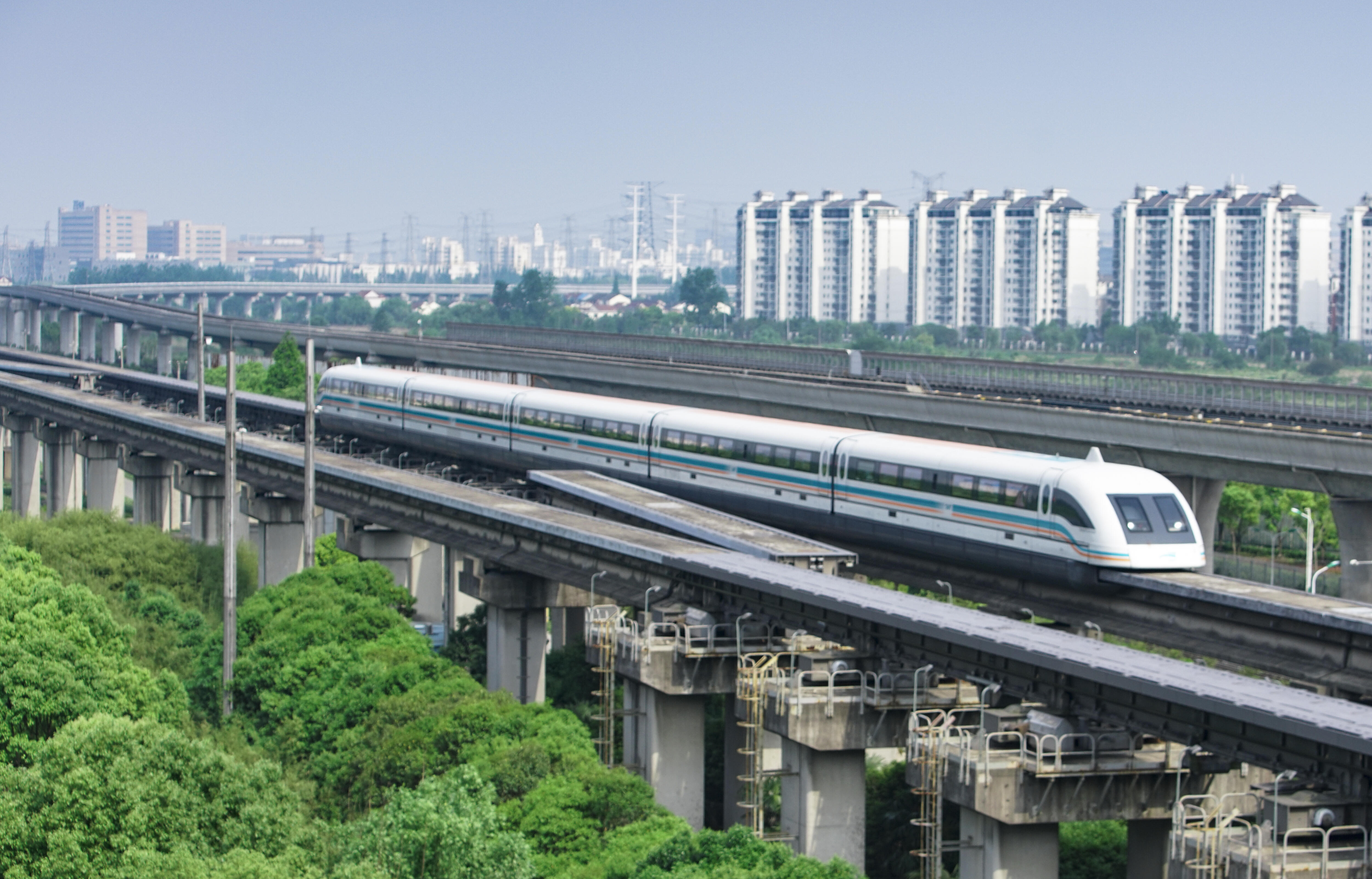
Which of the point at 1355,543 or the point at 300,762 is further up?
the point at 1355,543

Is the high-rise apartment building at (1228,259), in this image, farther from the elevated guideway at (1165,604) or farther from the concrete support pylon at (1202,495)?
the elevated guideway at (1165,604)

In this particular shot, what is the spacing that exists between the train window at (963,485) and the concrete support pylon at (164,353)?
424 ft

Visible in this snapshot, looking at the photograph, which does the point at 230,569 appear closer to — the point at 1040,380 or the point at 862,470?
the point at 862,470

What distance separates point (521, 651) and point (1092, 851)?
17.2 m

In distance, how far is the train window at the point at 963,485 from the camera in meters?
36.9

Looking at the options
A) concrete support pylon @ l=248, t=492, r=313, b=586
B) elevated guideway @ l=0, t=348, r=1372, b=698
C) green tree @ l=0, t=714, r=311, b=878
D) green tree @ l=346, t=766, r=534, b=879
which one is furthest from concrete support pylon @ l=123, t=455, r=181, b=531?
green tree @ l=346, t=766, r=534, b=879

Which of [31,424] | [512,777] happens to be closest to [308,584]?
[512,777]

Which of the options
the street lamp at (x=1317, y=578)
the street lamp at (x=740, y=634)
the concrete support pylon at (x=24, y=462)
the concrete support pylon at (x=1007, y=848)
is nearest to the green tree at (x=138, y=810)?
the street lamp at (x=740, y=634)

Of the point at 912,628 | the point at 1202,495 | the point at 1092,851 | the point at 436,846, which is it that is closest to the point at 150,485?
the point at 1202,495

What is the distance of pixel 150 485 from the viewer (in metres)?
85.5

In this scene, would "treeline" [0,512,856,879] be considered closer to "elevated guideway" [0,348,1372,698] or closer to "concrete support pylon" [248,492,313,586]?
"elevated guideway" [0,348,1372,698]

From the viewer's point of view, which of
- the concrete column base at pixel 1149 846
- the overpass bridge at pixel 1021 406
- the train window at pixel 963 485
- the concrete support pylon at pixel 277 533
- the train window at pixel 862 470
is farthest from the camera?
the concrete support pylon at pixel 277 533

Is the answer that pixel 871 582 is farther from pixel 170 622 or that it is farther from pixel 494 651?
pixel 170 622

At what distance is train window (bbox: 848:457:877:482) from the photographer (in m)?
40.6
